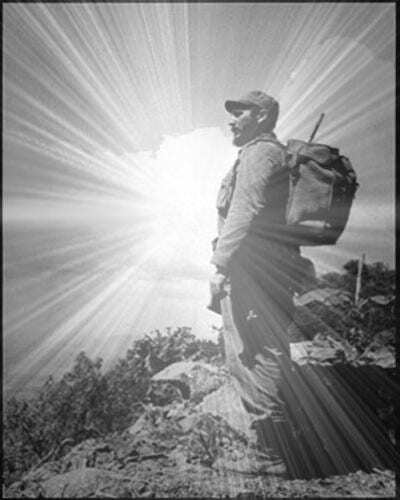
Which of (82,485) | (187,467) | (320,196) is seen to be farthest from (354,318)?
(82,485)

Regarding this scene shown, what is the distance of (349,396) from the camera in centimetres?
337

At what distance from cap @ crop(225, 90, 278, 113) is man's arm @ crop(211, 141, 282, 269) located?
55 centimetres

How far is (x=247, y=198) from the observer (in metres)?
2.93

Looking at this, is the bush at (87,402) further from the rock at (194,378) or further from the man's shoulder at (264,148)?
the man's shoulder at (264,148)

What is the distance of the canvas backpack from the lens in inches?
108

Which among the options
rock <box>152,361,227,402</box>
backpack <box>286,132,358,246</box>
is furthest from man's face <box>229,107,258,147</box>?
rock <box>152,361,227,402</box>

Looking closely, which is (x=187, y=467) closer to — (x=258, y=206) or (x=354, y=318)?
(x=258, y=206)

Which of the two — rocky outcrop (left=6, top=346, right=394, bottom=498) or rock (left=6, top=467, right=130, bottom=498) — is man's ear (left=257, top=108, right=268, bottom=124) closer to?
rocky outcrop (left=6, top=346, right=394, bottom=498)

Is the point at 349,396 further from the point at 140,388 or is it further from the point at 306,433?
the point at 140,388

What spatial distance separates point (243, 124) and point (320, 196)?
123 centimetres

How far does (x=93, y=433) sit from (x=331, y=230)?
3312 millimetres

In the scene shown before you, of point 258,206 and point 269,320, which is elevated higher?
point 258,206

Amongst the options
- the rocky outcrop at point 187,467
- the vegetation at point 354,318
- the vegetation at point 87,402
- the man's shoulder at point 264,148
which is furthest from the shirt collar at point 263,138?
the vegetation at point 354,318

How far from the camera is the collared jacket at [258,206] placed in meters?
2.88
